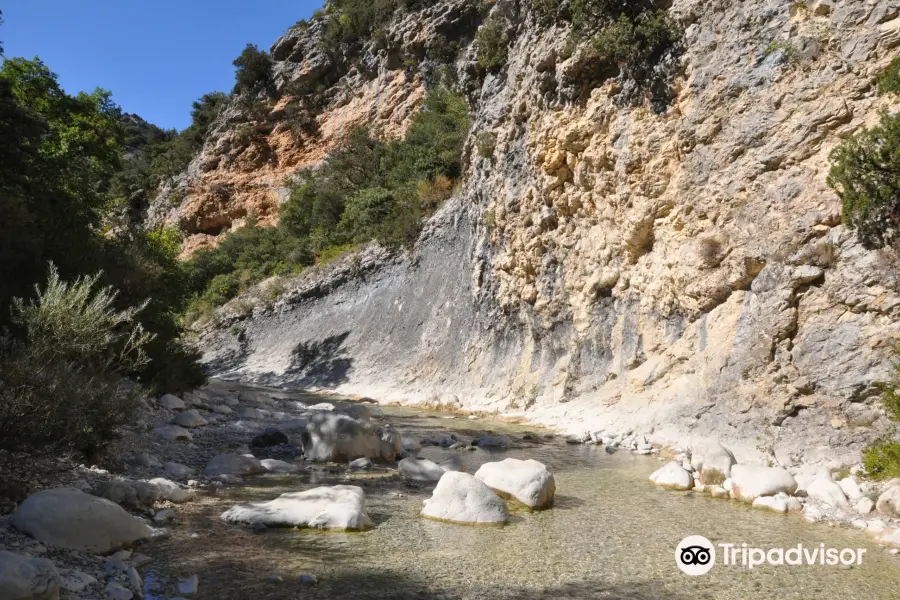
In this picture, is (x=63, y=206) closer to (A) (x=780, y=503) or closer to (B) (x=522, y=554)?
(B) (x=522, y=554)

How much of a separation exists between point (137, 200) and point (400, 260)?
129ft

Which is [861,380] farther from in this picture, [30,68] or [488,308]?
[30,68]

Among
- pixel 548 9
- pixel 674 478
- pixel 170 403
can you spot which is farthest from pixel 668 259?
pixel 170 403

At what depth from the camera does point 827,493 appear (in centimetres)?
641

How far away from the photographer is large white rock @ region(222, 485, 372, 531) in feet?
17.2

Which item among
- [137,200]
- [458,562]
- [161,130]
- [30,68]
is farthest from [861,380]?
[161,130]

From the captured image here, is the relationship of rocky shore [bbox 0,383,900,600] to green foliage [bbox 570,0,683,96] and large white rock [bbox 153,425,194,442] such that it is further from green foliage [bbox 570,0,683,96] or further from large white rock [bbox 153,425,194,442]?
green foliage [bbox 570,0,683,96]

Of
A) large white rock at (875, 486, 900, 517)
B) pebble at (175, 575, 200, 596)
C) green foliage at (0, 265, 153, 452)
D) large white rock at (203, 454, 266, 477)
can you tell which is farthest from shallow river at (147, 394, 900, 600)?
green foliage at (0, 265, 153, 452)

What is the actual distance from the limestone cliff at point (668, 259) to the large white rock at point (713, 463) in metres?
0.90

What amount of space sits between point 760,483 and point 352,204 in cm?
2676

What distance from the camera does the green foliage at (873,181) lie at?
781 centimetres

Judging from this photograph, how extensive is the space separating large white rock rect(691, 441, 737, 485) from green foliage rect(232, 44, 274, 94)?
157ft

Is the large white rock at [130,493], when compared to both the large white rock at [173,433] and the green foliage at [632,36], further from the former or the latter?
the green foliage at [632,36]

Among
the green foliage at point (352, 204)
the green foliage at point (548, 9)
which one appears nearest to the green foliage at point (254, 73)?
the green foliage at point (352, 204)
